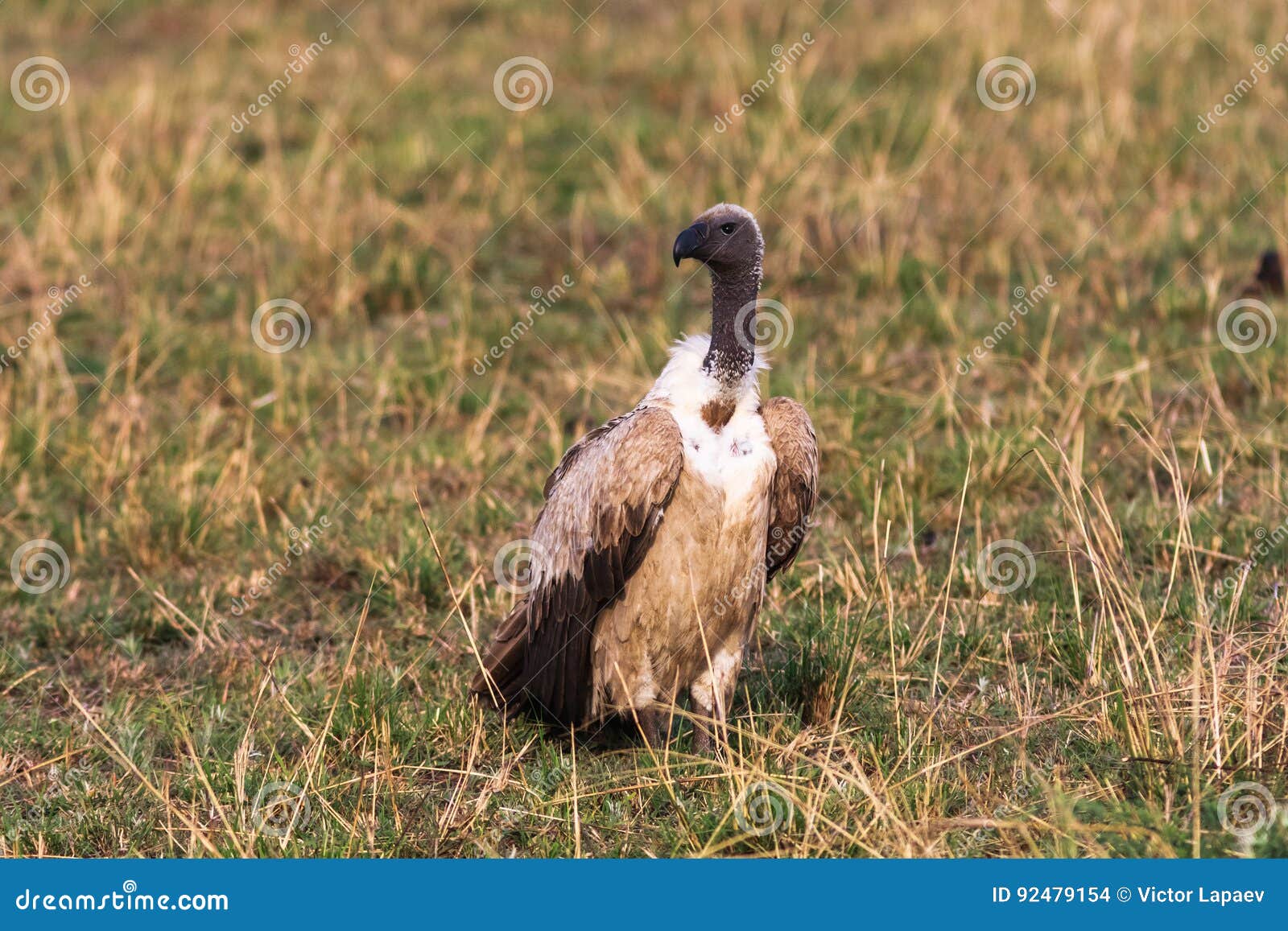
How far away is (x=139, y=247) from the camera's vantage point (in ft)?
31.6

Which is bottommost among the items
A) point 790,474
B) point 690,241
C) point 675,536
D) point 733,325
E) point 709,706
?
point 709,706

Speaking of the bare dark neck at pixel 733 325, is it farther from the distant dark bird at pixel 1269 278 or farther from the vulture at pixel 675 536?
the distant dark bird at pixel 1269 278

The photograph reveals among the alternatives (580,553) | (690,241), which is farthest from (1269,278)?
(580,553)

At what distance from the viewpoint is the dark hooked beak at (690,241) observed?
4.99m

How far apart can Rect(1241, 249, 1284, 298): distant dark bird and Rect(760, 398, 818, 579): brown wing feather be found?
4.37m

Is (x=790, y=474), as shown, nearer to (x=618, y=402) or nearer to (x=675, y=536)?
(x=675, y=536)

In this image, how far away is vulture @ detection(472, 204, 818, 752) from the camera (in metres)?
4.97

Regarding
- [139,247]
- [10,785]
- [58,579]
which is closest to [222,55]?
[139,247]

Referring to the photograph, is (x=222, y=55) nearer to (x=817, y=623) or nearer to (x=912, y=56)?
(x=912, y=56)

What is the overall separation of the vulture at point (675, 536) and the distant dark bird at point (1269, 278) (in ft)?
14.2

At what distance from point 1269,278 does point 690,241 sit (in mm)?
4770

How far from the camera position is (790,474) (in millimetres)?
5137

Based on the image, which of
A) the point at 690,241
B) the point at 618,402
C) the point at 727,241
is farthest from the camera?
the point at 618,402

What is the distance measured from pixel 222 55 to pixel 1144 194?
6.99 meters
